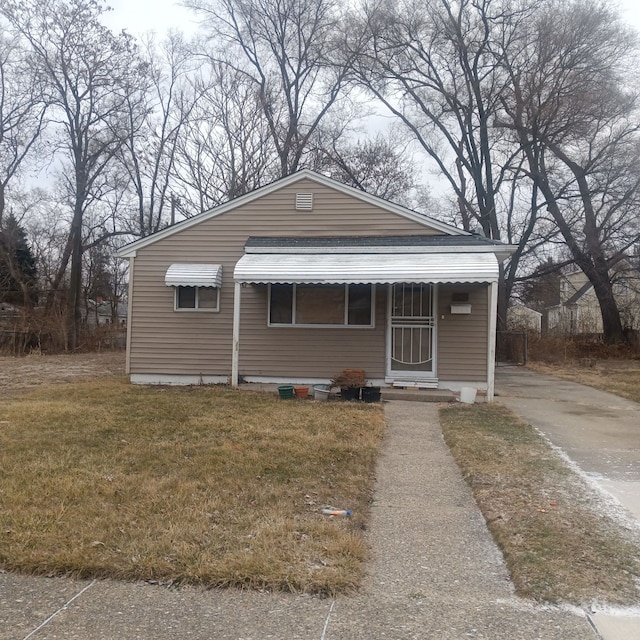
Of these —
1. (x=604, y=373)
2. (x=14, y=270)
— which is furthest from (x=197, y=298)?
(x=14, y=270)

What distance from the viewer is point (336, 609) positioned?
293 cm

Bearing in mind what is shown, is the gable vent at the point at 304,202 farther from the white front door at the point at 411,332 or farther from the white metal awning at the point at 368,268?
the white front door at the point at 411,332

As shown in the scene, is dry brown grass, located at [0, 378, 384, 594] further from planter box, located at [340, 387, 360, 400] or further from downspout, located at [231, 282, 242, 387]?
downspout, located at [231, 282, 242, 387]

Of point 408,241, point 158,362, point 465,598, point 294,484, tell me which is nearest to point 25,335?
point 158,362

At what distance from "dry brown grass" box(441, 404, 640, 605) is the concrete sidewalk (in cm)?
19

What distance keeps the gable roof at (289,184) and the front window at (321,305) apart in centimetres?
170

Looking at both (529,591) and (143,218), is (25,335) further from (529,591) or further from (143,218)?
(529,591)

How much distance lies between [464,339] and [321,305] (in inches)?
114

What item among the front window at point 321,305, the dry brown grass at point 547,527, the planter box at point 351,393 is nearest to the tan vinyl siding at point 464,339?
the front window at point 321,305

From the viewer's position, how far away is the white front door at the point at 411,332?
36.8 feet

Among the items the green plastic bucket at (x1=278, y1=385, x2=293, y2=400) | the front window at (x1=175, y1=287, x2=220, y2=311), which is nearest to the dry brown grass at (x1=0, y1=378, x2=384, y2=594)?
the green plastic bucket at (x1=278, y1=385, x2=293, y2=400)

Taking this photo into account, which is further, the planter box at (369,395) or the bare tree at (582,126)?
the bare tree at (582,126)

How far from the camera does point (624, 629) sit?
108 inches

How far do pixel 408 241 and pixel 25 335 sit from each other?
57.7 feet
